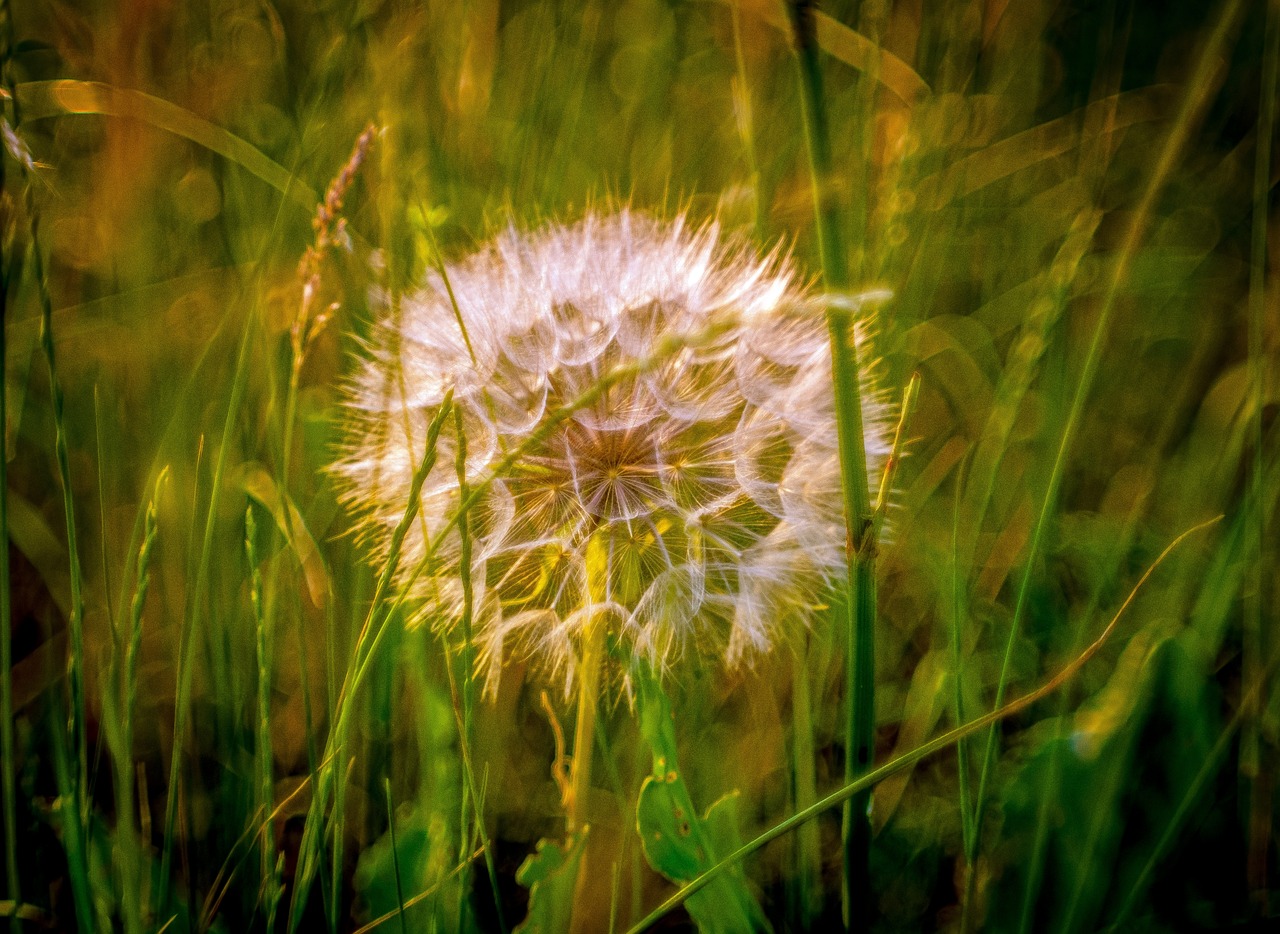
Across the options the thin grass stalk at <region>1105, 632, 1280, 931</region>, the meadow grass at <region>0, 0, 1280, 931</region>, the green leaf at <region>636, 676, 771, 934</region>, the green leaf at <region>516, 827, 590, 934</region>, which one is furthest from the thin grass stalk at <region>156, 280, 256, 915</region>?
the thin grass stalk at <region>1105, 632, 1280, 931</region>

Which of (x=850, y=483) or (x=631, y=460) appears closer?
(x=850, y=483)

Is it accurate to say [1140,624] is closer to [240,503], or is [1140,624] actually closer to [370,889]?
[370,889]

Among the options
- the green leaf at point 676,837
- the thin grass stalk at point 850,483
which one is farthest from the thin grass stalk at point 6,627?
the thin grass stalk at point 850,483

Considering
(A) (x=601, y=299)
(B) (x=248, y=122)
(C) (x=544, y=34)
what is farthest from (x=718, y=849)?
(B) (x=248, y=122)

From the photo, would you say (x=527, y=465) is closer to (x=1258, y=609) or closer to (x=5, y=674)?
(x=5, y=674)

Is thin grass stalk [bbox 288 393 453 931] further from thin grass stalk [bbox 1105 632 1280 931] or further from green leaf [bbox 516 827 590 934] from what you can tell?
thin grass stalk [bbox 1105 632 1280 931]

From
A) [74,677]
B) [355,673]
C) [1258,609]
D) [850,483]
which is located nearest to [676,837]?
[355,673]
